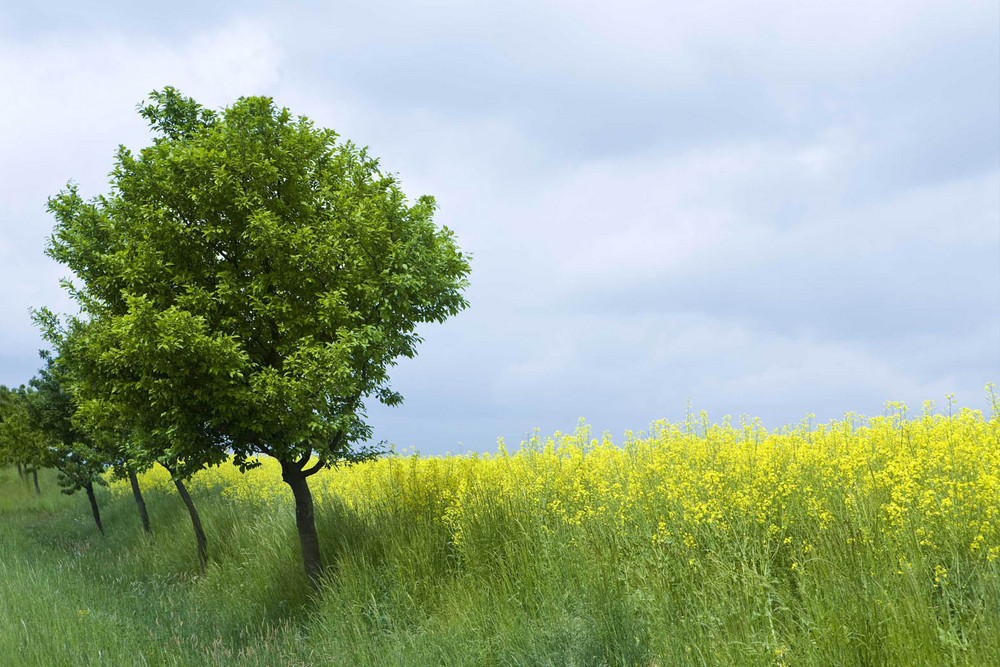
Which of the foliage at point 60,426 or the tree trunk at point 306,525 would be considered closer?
→ the tree trunk at point 306,525

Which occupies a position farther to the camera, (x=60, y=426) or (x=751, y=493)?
(x=60, y=426)

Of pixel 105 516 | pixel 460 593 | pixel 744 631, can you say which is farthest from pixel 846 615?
pixel 105 516

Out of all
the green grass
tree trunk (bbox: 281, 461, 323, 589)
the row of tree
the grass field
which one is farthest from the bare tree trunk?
tree trunk (bbox: 281, 461, 323, 589)

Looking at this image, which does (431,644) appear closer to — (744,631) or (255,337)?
(744,631)

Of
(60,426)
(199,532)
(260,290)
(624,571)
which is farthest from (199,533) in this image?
(624,571)

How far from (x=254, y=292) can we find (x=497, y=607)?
5503mm

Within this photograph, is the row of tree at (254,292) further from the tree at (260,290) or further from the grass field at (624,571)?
the grass field at (624,571)

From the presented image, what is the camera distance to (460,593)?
25.7ft

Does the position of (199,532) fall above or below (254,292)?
below

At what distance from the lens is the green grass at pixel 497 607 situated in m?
4.52

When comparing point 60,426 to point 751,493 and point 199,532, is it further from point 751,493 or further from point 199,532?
point 751,493

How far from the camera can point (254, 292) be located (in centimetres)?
933

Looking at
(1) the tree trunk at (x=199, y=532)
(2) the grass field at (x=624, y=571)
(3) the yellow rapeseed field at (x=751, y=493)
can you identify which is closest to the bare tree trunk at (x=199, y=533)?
(1) the tree trunk at (x=199, y=532)

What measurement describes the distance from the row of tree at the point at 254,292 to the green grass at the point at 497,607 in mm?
1550
